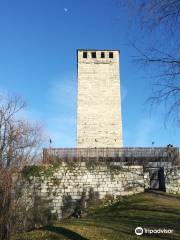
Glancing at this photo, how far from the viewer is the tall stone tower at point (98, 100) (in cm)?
3347

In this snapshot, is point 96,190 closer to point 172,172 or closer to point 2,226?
point 172,172

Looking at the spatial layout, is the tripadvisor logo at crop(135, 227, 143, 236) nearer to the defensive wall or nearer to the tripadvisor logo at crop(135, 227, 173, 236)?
the tripadvisor logo at crop(135, 227, 173, 236)

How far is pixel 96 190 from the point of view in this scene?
1786cm

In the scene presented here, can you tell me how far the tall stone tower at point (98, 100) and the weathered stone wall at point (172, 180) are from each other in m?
14.5

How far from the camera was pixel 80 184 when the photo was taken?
17.9m

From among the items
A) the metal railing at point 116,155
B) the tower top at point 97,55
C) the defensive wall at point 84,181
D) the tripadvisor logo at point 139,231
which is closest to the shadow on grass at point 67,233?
the tripadvisor logo at point 139,231

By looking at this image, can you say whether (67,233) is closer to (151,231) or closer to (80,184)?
(151,231)

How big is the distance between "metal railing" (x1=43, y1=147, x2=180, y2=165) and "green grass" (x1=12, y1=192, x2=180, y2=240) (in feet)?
14.9

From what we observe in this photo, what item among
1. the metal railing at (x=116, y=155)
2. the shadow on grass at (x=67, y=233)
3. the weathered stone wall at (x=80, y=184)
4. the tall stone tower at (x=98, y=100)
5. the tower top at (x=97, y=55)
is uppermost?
the tower top at (x=97, y=55)

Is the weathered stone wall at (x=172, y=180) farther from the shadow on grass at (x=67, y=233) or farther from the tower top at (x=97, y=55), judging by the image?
the tower top at (x=97, y=55)

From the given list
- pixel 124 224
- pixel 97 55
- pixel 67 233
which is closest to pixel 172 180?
pixel 124 224

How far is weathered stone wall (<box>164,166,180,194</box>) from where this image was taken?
18.3 m

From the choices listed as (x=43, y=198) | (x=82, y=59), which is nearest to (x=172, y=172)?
(x=43, y=198)

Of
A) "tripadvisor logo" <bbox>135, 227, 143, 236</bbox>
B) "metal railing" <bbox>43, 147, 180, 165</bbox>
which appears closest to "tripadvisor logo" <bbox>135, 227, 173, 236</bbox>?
"tripadvisor logo" <bbox>135, 227, 143, 236</bbox>
